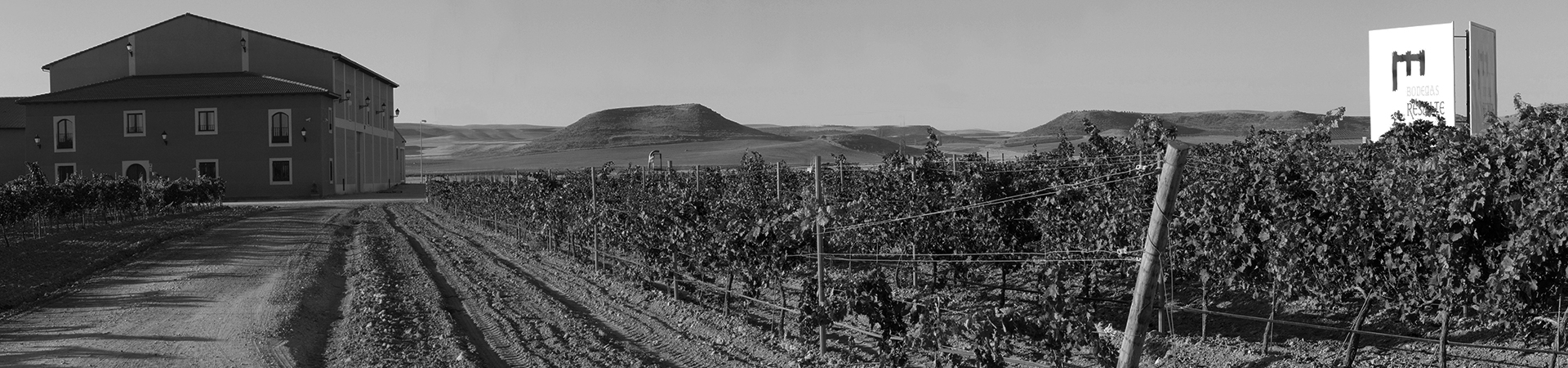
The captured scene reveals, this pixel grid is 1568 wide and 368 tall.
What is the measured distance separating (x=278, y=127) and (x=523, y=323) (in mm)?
42971

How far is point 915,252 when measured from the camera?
13070 millimetres

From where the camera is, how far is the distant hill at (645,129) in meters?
140

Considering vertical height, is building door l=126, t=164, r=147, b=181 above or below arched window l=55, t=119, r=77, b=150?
below

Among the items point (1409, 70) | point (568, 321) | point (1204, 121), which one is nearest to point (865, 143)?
point (1204, 121)

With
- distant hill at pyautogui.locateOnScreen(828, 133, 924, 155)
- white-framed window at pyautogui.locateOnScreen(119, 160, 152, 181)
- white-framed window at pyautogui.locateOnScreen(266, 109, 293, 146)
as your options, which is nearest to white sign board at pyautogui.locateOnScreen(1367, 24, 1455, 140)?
white-framed window at pyautogui.locateOnScreen(266, 109, 293, 146)

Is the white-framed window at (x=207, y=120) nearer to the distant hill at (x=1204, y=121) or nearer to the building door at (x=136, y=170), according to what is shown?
the building door at (x=136, y=170)

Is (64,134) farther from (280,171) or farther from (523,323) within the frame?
(523,323)

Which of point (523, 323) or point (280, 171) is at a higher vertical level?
point (280, 171)

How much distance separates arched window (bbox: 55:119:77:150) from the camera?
49406 millimetres

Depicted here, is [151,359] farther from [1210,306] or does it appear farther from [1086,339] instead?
[1210,306]

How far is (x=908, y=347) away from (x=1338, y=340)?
5.00m

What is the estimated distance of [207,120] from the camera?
49.0 m

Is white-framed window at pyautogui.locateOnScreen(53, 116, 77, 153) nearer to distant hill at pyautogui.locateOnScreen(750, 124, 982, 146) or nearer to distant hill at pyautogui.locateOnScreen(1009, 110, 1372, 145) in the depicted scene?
distant hill at pyautogui.locateOnScreen(1009, 110, 1372, 145)

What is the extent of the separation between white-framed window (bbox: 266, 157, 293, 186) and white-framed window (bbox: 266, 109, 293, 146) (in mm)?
780
